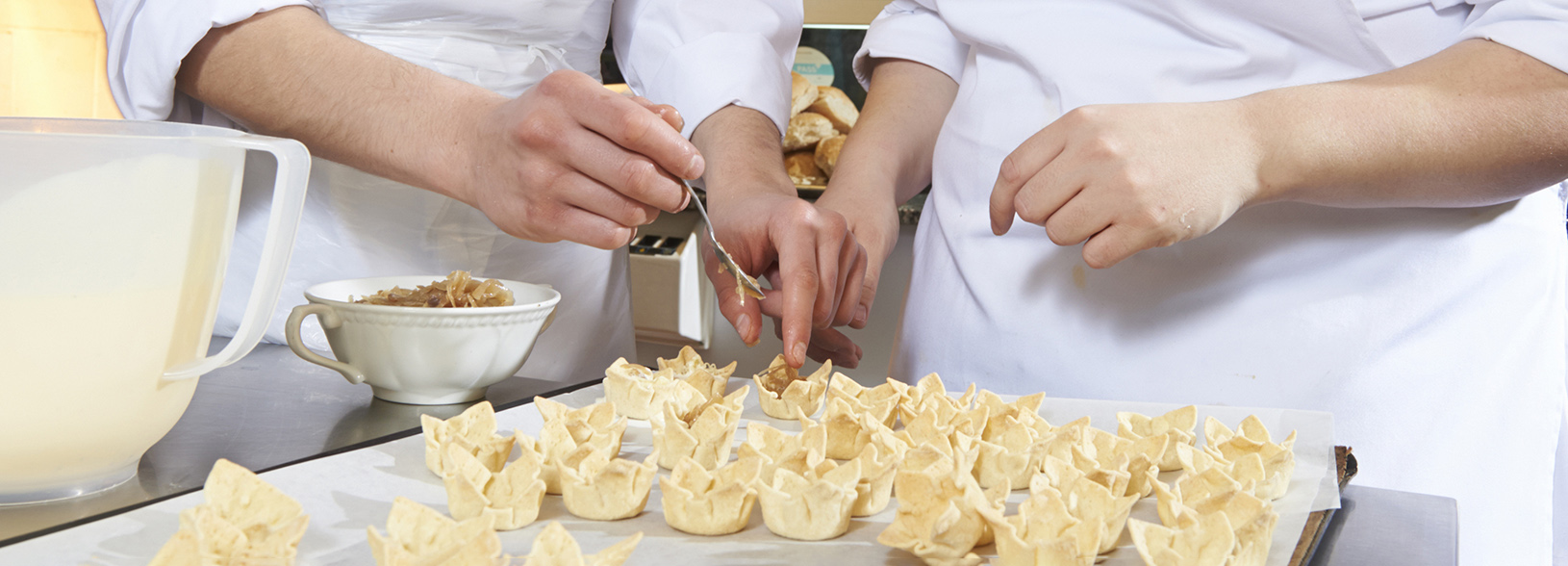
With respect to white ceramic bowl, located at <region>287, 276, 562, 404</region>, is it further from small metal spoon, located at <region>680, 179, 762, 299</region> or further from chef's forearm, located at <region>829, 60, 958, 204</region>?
chef's forearm, located at <region>829, 60, 958, 204</region>

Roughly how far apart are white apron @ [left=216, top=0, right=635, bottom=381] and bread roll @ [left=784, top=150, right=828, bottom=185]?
4.96 ft

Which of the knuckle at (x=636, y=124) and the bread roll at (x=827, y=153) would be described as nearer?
the knuckle at (x=636, y=124)

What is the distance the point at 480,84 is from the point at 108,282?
2.41 feet

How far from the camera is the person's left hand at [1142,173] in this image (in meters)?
0.82

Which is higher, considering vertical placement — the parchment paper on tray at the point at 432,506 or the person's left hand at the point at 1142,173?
the person's left hand at the point at 1142,173

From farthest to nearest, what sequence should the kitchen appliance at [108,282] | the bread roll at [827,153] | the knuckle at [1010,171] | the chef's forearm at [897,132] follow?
the bread roll at [827,153], the chef's forearm at [897,132], the knuckle at [1010,171], the kitchen appliance at [108,282]

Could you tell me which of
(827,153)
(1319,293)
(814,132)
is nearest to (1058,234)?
(1319,293)

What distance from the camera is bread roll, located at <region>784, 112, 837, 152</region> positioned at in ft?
9.34

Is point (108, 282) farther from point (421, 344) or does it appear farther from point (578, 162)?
point (578, 162)

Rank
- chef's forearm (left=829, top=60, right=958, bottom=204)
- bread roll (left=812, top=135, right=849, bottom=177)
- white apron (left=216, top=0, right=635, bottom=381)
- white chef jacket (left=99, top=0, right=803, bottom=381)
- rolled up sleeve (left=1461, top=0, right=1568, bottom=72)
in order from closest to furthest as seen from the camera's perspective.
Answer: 1. rolled up sleeve (left=1461, top=0, right=1568, bottom=72)
2. white chef jacket (left=99, top=0, right=803, bottom=381)
3. white apron (left=216, top=0, right=635, bottom=381)
4. chef's forearm (left=829, top=60, right=958, bottom=204)
5. bread roll (left=812, top=135, right=849, bottom=177)

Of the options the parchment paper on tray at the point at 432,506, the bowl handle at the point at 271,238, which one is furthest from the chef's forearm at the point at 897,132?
the bowl handle at the point at 271,238

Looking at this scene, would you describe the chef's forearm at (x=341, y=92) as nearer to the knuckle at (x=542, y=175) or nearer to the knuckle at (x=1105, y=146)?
the knuckle at (x=542, y=175)

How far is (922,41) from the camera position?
136cm

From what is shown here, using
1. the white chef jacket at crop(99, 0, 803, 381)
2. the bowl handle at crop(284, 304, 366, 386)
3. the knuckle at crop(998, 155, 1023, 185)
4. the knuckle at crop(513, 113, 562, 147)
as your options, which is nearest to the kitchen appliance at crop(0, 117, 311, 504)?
the bowl handle at crop(284, 304, 366, 386)
